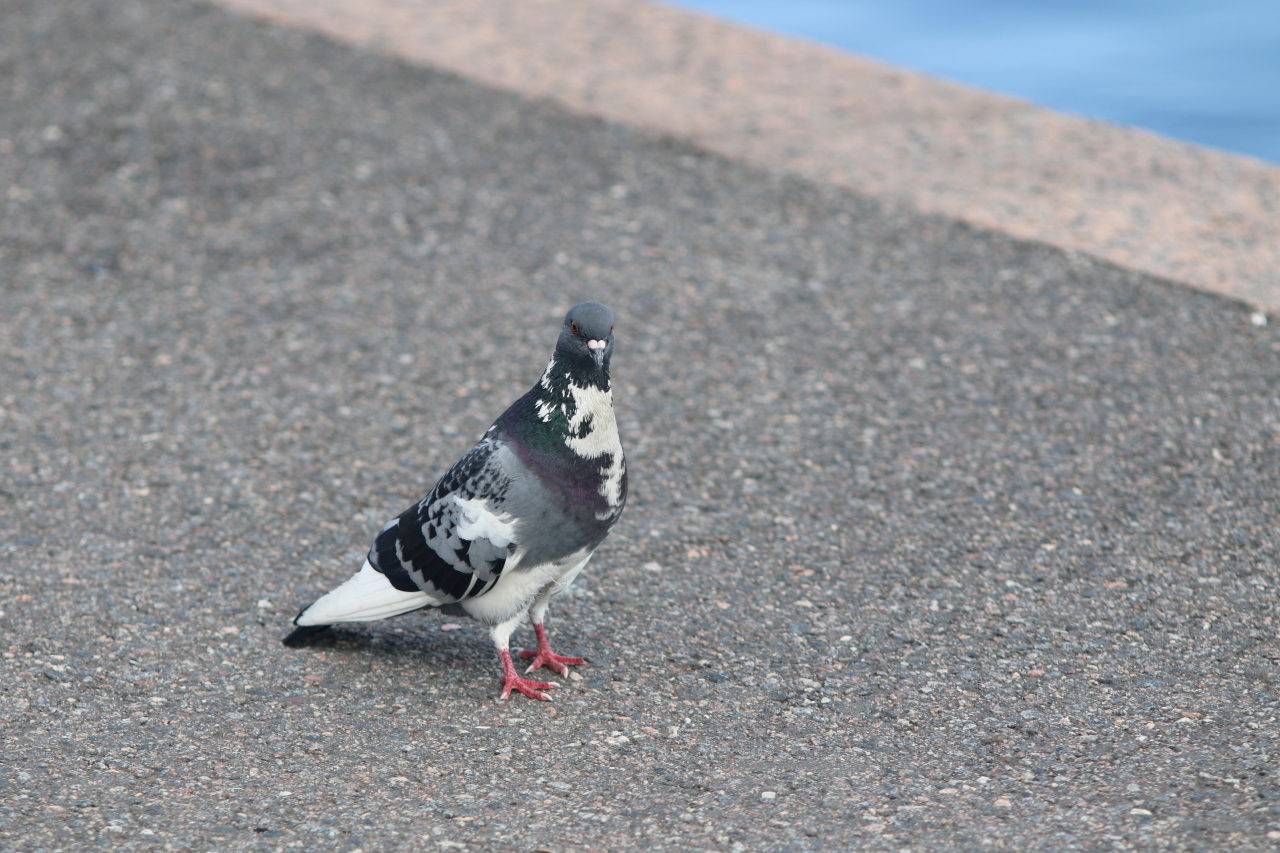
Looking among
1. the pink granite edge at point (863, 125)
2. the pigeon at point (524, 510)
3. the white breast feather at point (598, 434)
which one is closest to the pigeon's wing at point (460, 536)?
the pigeon at point (524, 510)

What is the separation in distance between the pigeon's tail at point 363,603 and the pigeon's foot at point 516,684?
0.92 feet

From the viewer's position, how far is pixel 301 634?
4.30 meters

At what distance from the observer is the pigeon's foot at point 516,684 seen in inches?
163

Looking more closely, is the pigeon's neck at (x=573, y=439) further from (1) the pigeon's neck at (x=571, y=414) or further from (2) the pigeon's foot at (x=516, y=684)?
(2) the pigeon's foot at (x=516, y=684)

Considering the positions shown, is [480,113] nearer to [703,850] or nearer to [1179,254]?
[1179,254]

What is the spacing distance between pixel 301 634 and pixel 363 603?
31 centimetres

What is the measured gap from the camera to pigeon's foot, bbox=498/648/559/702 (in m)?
4.13

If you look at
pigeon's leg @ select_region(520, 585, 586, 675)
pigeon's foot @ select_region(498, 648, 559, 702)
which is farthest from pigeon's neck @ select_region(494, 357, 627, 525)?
pigeon's foot @ select_region(498, 648, 559, 702)

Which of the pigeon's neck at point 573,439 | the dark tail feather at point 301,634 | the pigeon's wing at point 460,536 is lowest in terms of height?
the dark tail feather at point 301,634

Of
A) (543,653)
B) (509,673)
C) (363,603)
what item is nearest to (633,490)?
(543,653)

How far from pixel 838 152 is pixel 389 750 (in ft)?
16.1

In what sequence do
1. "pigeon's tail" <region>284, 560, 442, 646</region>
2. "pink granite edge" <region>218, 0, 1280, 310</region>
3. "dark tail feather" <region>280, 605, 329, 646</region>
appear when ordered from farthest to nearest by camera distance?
"pink granite edge" <region>218, 0, 1280, 310</region>, "dark tail feather" <region>280, 605, 329, 646</region>, "pigeon's tail" <region>284, 560, 442, 646</region>

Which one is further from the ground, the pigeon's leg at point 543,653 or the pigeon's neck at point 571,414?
the pigeon's neck at point 571,414

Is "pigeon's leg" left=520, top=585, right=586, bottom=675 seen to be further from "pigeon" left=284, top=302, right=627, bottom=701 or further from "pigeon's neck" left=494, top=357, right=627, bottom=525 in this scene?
"pigeon's neck" left=494, top=357, right=627, bottom=525
